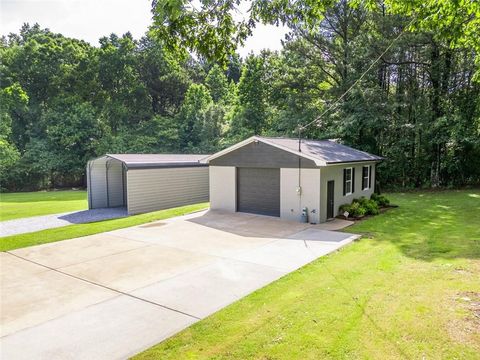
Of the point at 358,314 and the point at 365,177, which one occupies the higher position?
the point at 365,177

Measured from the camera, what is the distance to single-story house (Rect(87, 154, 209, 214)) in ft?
54.5

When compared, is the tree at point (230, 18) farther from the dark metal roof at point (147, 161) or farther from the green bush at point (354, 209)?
the dark metal roof at point (147, 161)

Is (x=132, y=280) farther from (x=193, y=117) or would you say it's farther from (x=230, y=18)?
(x=193, y=117)

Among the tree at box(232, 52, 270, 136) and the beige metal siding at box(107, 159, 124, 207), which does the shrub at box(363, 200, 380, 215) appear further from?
the tree at box(232, 52, 270, 136)

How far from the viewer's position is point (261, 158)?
1530 cm

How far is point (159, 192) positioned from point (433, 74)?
19.7 metres

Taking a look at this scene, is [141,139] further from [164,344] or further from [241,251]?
[164,344]

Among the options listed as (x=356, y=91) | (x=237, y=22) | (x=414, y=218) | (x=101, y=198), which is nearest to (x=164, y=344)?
(x=237, y=22)

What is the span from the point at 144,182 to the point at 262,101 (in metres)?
18.7

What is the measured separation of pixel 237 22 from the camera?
6828mm

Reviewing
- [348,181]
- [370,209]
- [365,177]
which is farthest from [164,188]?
[365,177]

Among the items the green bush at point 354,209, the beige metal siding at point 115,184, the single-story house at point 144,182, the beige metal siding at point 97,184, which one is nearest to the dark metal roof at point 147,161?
the single-story house at point 144,182

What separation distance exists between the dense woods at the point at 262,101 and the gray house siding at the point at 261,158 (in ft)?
23.5

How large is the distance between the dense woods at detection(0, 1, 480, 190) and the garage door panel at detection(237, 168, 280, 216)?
8190 mm
